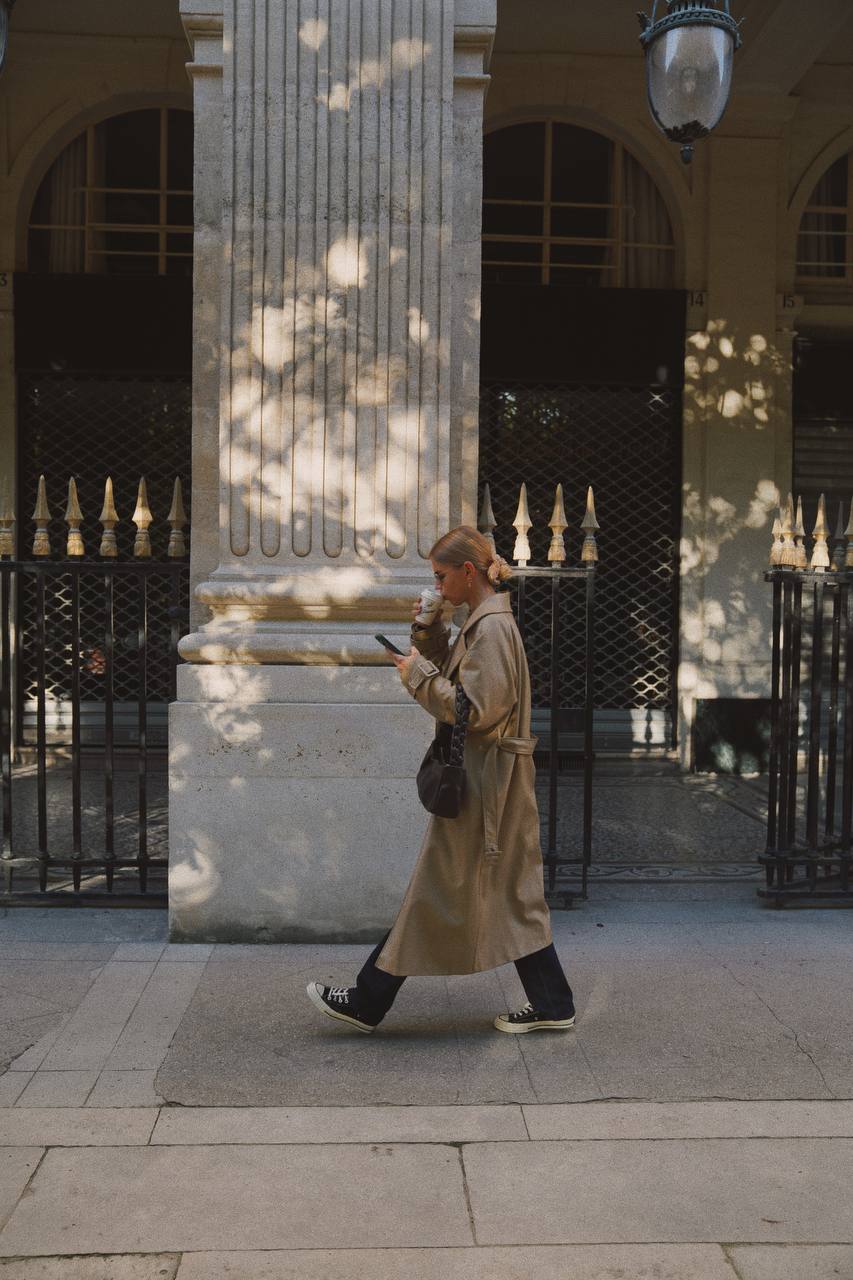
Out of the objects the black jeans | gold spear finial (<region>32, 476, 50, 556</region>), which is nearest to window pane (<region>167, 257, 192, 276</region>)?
gold spear finial (<region>32, 476, 50, 556</region>)

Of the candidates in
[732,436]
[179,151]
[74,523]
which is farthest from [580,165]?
[74,523]

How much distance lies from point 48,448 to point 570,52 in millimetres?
5719

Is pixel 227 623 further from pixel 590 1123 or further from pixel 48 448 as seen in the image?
pixel 48 448

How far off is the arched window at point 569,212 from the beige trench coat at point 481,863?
7.60 meters

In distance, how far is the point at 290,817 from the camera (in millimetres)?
5836

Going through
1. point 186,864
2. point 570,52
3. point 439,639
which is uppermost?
point 570,52

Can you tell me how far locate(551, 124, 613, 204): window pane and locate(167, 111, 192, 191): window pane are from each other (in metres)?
3.29

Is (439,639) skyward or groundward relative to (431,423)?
groundward

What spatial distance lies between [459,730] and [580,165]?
27.9 ft

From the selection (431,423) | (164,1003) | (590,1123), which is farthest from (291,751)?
(590,1123)

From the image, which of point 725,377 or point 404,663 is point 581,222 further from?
point 404,663

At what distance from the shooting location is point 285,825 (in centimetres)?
584

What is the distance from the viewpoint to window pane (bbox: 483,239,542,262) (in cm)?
1146

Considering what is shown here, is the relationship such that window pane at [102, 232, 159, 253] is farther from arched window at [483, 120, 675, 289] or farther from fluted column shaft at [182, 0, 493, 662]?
fluted column shaft at [182, 0, 493, 662]
